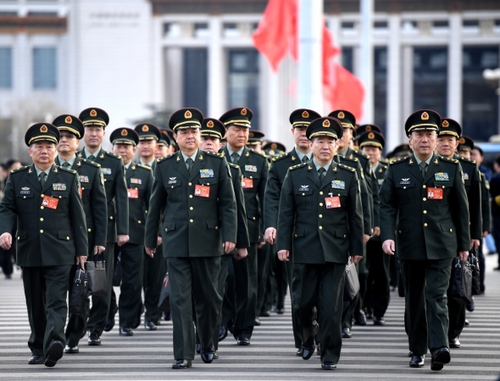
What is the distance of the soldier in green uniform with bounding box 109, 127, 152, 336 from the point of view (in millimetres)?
11445

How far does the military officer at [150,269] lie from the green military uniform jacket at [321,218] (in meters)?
2.94

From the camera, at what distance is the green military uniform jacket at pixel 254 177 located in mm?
11297

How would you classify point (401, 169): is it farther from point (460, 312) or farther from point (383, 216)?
point (460, 312)

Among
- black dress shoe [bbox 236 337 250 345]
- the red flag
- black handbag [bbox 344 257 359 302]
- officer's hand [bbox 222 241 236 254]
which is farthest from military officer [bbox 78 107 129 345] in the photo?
the red flag

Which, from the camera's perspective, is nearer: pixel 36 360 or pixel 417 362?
pixel 417 362

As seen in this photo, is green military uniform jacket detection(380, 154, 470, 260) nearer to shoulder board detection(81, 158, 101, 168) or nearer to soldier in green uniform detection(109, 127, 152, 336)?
shoulder board detection(81, 158, 101, 168)

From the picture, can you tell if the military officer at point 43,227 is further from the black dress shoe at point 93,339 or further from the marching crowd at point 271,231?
the black dress shoe at point 93,339

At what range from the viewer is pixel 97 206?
10016 millimetres

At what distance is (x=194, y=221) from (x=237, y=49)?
77151 mm

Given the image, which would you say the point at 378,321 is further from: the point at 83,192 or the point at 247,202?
the point at 83,192

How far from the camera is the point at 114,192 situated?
11.0m

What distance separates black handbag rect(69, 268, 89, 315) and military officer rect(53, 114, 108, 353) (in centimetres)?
43

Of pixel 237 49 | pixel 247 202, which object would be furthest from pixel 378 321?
pixel 237 49

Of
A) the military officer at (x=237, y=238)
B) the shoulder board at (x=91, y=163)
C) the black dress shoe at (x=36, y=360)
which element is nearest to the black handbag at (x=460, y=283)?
the military officer at (x=237, y=238)
